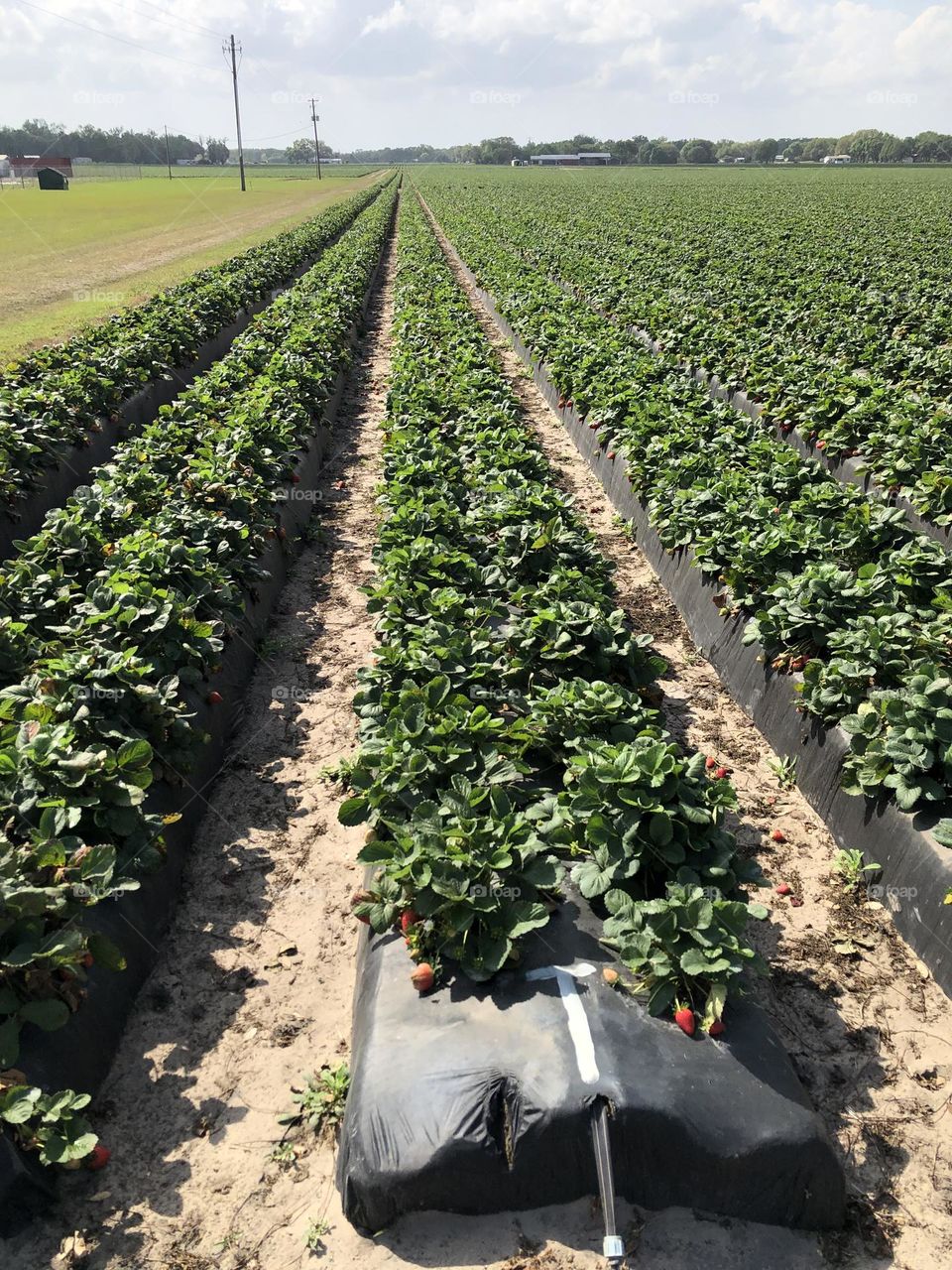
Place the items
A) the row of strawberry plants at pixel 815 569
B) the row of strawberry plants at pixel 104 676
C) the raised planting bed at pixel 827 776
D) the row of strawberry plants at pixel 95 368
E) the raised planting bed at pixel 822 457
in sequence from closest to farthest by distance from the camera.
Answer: the row of strawberry plants at pixel 104 676 < the raised planting bed at pixel 827 776 < the row of strawberry plants at pixel 815 569 < the raised planting bed at pixel 822 457 < the row of strawberry plants at pixel 95 368

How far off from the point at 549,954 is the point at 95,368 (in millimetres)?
13156

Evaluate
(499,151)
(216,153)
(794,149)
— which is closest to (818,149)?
(794,149)

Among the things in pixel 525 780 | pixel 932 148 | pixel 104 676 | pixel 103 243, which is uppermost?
pixel 932 148

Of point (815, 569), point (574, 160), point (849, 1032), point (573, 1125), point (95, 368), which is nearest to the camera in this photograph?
point (573, 1125)

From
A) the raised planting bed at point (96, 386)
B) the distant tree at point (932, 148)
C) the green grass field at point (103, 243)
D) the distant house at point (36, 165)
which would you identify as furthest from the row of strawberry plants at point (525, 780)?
the distant tree at point (932, 148)

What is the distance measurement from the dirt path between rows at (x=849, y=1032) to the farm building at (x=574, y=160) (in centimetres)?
16409

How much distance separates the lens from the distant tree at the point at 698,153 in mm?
151375

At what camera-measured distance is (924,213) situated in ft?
140

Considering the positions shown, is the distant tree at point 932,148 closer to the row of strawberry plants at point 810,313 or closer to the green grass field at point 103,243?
the green grass field at point 103,243

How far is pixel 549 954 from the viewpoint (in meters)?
3.93

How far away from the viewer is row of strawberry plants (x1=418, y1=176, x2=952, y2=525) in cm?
1082

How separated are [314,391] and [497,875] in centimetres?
1145

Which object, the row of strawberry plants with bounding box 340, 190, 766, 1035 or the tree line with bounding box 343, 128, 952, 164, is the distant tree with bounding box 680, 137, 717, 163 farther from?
the row of strawberry plants with bounding box 340, 190, 766, 1035

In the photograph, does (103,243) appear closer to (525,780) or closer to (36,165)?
(525,780)
